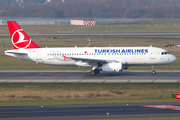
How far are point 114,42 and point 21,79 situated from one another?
4797cm

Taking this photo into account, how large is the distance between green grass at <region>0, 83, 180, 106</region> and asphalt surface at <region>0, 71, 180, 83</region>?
9.69 ft

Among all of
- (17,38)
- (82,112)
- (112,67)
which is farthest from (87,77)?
(82,112)

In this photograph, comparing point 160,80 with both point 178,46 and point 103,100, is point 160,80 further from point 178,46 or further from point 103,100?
point 178,46

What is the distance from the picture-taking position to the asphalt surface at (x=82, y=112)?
80.2ft

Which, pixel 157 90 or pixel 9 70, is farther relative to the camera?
pixel 9 70

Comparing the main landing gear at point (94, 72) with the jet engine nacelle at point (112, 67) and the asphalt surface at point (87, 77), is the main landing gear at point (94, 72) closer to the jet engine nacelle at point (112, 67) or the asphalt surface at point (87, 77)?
the asphalt surface at point (87, 77)

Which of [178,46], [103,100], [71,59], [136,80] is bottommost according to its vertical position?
[103,100]

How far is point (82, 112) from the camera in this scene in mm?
25844

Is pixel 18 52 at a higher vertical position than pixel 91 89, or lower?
higher

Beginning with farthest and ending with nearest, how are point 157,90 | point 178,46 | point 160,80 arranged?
point 178,46 < point 160,80 < point 157,90

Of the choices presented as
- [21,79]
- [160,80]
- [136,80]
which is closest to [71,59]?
[21,79]

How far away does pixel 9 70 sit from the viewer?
5247 centimetres

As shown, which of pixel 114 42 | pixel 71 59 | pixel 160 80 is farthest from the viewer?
pixel 114 42

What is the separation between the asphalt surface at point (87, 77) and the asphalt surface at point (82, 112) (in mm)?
12656
